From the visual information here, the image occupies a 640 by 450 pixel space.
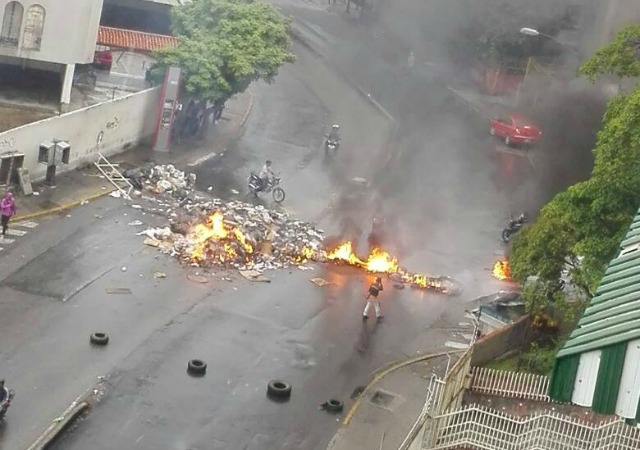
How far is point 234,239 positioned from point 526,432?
39.9ft

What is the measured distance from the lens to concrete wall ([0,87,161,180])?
27.1 metres

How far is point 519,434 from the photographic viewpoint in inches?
576

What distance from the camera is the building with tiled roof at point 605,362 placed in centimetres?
757

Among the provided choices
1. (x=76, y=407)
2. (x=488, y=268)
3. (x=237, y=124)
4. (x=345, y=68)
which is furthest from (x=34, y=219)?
(x=345, y=68)

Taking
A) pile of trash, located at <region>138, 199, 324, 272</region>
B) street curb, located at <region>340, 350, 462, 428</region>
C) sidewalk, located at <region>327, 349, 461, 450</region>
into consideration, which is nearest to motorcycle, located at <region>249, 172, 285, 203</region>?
pile of trash, located at <region>138, 199, 324, 272</region>

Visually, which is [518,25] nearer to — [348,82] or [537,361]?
[348,82]

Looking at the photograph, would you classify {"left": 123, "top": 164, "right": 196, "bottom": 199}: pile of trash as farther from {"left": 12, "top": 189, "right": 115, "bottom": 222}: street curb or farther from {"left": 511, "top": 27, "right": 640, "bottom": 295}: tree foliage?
{"left": 511, "top": 27, "right": 640, "bottom": 295}: tree foliage

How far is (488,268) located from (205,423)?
12.5 metres

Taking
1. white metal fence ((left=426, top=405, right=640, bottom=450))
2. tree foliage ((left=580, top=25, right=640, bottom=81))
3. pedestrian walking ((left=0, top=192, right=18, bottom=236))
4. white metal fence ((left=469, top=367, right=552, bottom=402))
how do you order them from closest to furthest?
white metal fence ((left=426, top=405, right=640, bottom=450)) < white metal fence ((left=469, top=367, right=552, bottom=402)) < tree foliage ((left=580, top=25, right=640, bottom=81)) < pedestrian walking ((left=0, top=192, right=18, bottom=236))

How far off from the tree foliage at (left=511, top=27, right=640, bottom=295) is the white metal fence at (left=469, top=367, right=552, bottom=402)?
2004 millimetres

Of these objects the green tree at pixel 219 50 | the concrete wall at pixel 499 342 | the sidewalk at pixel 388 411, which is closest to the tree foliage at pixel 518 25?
the green tree at pixel 219 50

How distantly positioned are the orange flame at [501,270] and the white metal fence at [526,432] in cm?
1242

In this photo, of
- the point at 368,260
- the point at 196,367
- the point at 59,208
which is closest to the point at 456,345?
the point at 368,260

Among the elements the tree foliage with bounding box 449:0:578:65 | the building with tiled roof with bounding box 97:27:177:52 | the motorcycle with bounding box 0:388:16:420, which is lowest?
the motorcycle with bounding box 0:388:16:420
